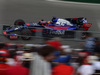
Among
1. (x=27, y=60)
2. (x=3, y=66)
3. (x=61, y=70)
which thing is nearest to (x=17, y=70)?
(x=3, y=66)

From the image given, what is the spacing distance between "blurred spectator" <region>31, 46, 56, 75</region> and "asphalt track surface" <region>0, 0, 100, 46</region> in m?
9.38

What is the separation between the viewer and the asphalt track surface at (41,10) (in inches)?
523

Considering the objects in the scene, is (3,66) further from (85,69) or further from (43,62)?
(85,69)

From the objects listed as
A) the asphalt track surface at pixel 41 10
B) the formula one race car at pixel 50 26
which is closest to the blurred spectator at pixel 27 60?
the formula one race car at pixel 50 26

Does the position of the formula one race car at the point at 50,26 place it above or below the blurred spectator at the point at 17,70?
above

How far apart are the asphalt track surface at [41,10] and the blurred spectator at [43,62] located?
9.38m

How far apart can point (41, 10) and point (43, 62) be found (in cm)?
1139

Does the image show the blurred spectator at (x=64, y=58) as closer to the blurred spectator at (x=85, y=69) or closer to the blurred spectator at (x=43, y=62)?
the blurred spectator at (x=85, y=69)

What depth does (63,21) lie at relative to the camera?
10414 millimetres

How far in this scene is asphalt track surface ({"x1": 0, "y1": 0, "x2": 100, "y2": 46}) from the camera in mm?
13277

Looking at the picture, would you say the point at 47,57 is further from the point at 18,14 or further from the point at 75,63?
the point at 18,14

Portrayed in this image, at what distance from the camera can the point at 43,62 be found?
3246 millimetres

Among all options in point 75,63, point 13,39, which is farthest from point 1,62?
point 13,39

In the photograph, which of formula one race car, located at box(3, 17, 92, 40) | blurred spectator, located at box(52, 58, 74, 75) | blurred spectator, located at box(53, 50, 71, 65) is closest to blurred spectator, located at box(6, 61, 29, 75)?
blurred spectator, located at box(52, 58, 74, 75)
